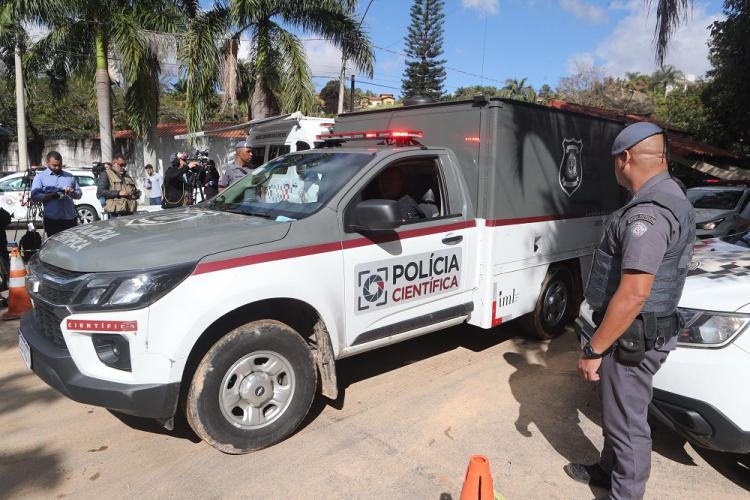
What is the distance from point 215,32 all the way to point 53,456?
14.0 meters

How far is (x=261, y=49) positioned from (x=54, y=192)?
9618 mm

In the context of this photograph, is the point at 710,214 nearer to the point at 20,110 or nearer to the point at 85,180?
the point at 85,180

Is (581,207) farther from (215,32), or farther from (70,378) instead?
(215,32)

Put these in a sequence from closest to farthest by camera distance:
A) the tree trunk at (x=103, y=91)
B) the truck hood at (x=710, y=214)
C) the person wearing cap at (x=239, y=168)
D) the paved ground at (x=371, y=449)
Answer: the paved ground at (x=371, y=449) → the person wearing cap at (x=239, y=168) → the truck hood at (x=710, y=214) → the tree trunk at (x=103, y=91)

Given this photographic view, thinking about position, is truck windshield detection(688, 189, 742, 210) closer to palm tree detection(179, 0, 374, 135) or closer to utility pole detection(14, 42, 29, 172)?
palm tree detection(179, 0, 374, 135)

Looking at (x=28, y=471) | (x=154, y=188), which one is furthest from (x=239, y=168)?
(x=154, y=188)

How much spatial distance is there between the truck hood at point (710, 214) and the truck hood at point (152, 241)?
10037 millimetres

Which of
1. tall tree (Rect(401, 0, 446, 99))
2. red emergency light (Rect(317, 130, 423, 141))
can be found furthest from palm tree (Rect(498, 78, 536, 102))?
red emergency light (Rect(317, 130, 423, 141))

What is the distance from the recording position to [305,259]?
3283 millimetres

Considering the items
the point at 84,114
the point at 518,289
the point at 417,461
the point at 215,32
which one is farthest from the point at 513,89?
the point at 417,461

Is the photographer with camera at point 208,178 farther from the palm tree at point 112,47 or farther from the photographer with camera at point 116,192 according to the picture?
the palm tree at point 112,47

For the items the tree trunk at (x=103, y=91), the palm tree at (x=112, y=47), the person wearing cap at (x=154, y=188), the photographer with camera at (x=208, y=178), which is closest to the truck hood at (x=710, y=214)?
the photographer with camera at (x=208, y=178)

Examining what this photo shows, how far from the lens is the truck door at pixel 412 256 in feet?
11.8

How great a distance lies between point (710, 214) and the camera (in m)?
10.7
